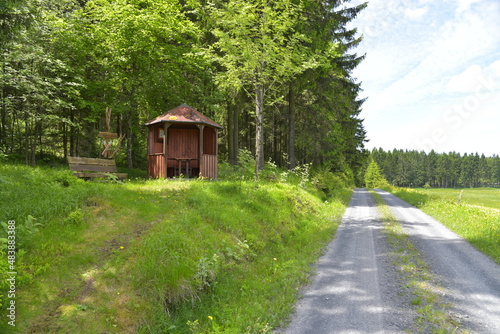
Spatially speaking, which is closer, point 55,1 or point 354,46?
point 55,1

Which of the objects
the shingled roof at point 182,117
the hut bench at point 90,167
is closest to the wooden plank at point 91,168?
the hut bench at point 90,167

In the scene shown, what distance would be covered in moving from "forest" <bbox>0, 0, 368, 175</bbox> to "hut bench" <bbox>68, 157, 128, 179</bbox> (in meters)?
4.37

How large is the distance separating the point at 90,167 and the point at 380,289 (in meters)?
11.0

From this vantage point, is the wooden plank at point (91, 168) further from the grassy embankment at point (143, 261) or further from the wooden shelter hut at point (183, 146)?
the wooden shelter hut at point (183, 146)

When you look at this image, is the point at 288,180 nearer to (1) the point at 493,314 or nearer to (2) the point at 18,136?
(1) the point at 493,314

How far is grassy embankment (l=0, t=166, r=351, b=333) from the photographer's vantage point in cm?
392

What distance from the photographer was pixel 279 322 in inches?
166

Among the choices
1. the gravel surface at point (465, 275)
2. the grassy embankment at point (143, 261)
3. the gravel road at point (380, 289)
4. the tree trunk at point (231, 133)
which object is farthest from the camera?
the tree trunk at point (231, 133)

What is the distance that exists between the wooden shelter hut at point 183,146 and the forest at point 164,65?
256cm

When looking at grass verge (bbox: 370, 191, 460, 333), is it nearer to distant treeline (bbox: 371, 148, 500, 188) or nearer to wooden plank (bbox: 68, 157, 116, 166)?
wooden plank (bbox: 68, 157, 116, 166)

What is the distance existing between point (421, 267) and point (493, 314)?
6.68 ft

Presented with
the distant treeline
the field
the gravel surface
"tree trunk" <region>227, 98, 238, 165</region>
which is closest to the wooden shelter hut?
"tree trunk" <region>227, 98, 238, 165</region>

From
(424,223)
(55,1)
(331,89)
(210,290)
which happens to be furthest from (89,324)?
(55,1)

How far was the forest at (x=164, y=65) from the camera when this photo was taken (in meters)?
12.8
